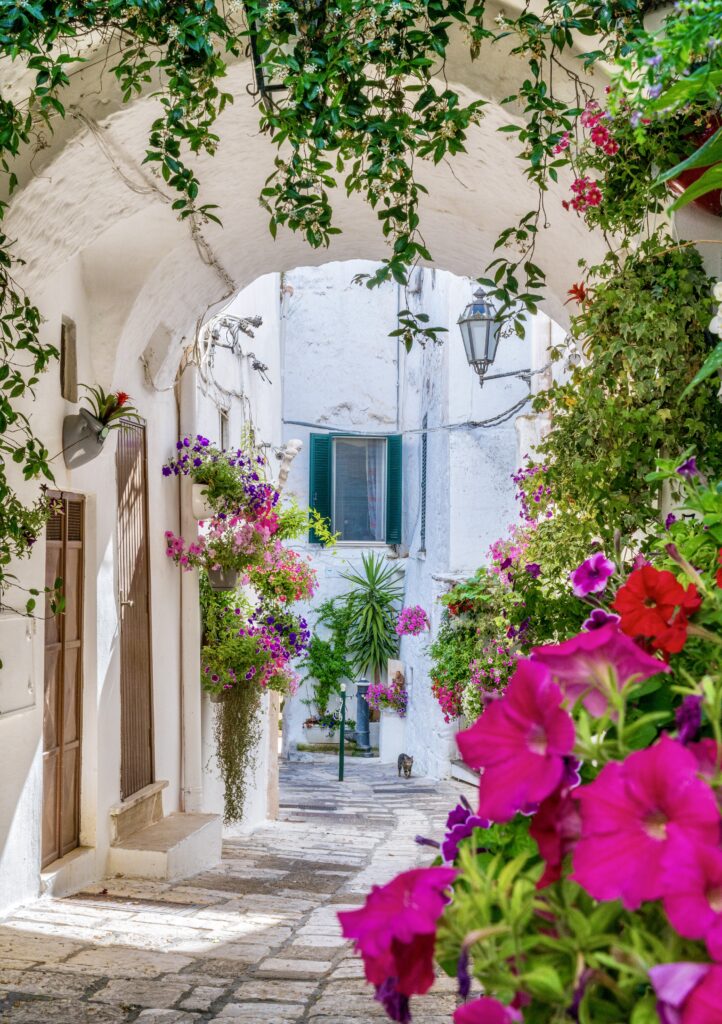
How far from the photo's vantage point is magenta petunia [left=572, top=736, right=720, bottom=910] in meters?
0.67

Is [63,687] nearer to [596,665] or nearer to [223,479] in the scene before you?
[223,479]

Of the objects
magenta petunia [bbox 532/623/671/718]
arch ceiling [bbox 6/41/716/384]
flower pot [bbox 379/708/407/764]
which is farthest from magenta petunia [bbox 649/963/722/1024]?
flower pot [bbox 379/708/407/764]

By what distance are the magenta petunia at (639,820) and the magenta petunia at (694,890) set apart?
0.5 inches

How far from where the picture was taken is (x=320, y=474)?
1667 cm

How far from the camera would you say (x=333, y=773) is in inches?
589

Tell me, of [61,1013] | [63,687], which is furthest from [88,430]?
[61,1013]

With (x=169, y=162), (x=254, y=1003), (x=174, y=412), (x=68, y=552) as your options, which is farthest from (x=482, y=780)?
(x=174, y=412)

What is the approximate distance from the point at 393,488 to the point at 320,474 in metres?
1.15

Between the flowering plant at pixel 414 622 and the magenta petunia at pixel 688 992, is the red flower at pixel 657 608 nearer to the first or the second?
the magenta petunia at pixel 688 992

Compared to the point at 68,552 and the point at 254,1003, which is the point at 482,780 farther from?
the point at 68,552

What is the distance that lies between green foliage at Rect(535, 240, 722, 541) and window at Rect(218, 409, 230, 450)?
20.2 feet

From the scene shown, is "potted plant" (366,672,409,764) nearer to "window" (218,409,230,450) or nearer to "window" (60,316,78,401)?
"window" (218,409,230,450)

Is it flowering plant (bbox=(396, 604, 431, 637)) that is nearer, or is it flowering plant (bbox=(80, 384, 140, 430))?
flowering plant (bbox=(80, 384, 140, 430))

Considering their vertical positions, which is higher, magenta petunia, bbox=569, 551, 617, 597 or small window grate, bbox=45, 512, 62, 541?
small window grate, bbox=45, 512, 62, 541
